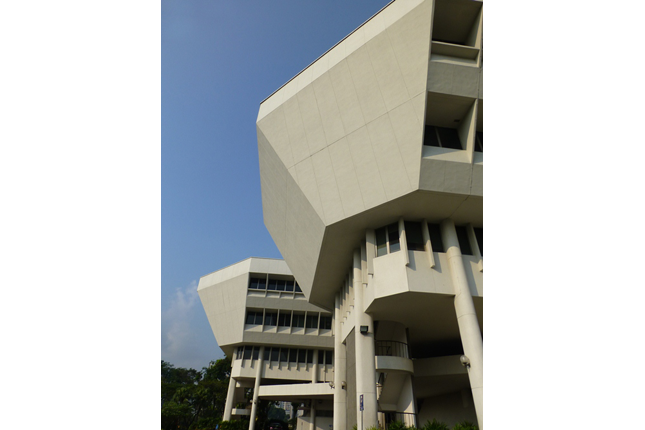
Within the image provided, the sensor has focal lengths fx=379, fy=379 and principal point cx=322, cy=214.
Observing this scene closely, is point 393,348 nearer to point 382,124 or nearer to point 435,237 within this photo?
point 435,237

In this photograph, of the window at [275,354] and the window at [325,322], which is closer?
the window at [275,354]

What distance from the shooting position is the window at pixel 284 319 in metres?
42.7

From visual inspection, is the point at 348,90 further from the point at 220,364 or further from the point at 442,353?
the point at 220,364

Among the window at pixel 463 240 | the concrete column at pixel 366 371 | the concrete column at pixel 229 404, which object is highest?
the window at pixel 463 240

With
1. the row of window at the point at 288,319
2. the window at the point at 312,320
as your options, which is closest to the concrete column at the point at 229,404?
the row of window at the point at 288,319

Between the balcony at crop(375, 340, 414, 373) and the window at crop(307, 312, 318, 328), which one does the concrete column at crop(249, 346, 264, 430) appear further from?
the balcony at crop(375, 340, 414, 373)

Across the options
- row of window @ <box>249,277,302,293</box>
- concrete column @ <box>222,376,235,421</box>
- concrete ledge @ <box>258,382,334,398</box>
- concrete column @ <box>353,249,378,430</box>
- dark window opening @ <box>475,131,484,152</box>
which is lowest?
concrete column @ <box>222,376,235,421</box>

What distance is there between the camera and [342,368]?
26.9 metres

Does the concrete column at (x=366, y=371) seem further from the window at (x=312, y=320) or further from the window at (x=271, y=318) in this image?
the window at (x=271, y=318)

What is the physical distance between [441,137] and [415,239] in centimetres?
529

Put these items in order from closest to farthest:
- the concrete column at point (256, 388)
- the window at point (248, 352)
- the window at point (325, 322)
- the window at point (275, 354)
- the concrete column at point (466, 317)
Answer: the concrete column at point (466, 317) < the concrete column at point (256, 388) < the window at point (248, 352) < the window at point (275, 354) < the window at point (325, 322)

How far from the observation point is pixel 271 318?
42875mm

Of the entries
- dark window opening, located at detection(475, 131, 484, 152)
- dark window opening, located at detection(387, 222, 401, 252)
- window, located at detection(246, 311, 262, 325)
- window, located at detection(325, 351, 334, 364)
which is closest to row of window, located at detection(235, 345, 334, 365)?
window, located at detection(325, 351, 334, 364)

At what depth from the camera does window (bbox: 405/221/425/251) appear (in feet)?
61.4
